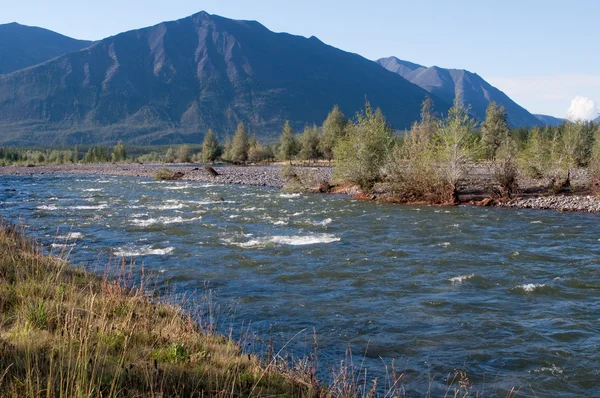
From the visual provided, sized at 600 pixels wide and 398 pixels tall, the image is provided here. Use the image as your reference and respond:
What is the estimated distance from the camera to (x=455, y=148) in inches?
1377

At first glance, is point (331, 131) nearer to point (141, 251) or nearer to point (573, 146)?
point (573, 146)

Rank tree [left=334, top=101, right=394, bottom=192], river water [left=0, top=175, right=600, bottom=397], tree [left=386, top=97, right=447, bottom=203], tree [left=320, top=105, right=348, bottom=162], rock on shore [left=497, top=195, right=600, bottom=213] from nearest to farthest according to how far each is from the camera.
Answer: river water [left=0, top=175, right=600, bottom=397] → rock on shore [left=497, top=195, right=600, bottom=213] → tree [left=386, top=97, right=447, bottom=203] → tree [left=334, top=101, right=394, bottom=192] → tree [left=320, top=105, right=348, bottom=162]

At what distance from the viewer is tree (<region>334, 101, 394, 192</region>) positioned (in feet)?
A: 131

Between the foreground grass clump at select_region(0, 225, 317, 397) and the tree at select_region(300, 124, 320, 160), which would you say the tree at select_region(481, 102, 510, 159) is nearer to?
the tree at select_region(300, 124, 320, 160)

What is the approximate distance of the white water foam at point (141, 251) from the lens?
18266 mm

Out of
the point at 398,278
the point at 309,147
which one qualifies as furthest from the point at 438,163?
the point at 309,147

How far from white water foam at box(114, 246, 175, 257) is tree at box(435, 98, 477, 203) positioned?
2244 centimetres

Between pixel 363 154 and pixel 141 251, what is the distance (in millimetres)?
24882

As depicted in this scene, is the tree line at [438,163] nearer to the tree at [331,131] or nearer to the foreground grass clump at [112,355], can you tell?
the foreground grass clump at [112,355]

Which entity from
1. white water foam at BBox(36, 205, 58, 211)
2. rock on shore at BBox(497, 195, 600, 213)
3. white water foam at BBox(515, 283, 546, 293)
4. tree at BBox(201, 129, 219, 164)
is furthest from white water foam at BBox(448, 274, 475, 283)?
tree at BBox(201, 129, 219, 164)

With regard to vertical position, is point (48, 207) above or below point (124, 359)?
below

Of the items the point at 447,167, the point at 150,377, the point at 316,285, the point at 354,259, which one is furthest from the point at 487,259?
the point at 447,167

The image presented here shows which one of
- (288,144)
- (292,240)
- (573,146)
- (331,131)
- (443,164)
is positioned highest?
(331,131)

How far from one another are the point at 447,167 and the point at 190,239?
68.4 ft
